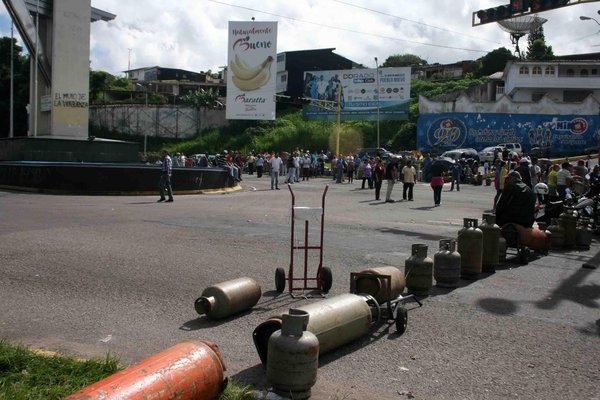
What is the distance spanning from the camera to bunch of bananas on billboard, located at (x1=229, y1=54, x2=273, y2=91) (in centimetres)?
4644

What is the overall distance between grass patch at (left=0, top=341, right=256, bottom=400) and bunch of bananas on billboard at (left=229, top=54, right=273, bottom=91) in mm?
42969

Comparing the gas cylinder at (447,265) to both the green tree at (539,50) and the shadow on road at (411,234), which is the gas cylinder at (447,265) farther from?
the green tree at (539,50)

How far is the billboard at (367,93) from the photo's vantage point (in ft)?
181

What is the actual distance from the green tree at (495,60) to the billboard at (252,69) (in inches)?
1926

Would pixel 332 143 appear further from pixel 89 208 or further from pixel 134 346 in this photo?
pixel 134 346

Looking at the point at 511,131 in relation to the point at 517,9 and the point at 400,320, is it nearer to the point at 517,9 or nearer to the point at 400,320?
the point at 517,9

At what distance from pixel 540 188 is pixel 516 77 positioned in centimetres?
5243

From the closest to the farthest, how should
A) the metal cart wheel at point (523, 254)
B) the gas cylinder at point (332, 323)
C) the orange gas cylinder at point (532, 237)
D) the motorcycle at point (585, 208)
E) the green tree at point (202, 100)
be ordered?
the gas cylinder at point (332, 323) → the metal cart wheel at point (523, 254) → the orange gas cylinder at point (532, 237) → the motorcycle at point (585, 208) → the green tree at point (202, 100)

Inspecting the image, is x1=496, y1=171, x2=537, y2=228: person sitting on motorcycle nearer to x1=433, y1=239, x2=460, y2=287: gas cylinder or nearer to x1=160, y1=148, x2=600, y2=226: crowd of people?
x1=160, y1=148, x2=600, y2=226: crowd of people

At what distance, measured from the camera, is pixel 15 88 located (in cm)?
6347

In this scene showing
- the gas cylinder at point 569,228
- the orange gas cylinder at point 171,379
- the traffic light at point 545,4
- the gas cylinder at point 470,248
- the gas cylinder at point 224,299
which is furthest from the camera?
the traffic light at point 545,4

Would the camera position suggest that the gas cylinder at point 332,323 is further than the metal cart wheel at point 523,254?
No

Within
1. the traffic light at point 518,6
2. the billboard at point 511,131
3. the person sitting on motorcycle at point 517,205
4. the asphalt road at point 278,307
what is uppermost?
the traffic light at point 518,6

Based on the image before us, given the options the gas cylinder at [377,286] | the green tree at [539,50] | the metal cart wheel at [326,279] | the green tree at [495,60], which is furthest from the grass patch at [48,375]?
the green tree at [539,50]
